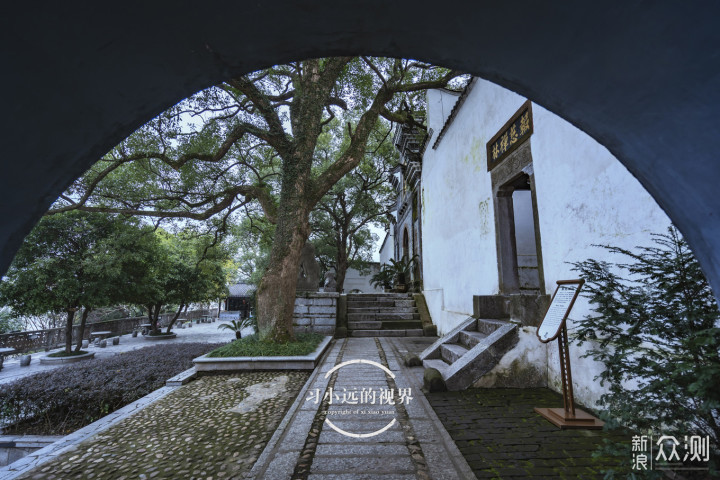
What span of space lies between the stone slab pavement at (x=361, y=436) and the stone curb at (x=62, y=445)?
2.03 meters

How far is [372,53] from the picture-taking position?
5.17 feet

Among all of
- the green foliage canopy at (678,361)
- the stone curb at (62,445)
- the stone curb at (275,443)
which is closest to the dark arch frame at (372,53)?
the green foliage canopy at (678,361)

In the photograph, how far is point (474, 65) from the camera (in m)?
1.51

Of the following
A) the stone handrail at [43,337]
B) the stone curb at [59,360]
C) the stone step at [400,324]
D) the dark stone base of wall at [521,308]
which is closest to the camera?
the dark stone base of wall at [521,308]

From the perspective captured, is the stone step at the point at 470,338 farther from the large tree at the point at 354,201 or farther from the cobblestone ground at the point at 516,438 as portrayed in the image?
the large tree at the point at 354,201

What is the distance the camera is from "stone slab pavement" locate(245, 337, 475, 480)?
8.54 feet

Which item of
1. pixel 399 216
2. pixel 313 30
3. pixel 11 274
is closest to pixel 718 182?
pixel 313 30

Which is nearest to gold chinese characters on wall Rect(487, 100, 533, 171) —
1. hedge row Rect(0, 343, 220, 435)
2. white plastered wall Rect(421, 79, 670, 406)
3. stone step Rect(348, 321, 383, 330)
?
white plastered wall Rect(421, 79, 670, 406)

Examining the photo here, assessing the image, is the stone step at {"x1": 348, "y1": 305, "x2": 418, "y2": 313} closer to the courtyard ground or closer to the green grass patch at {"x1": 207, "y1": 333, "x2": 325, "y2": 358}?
the green grass patch at {"x1": 207, "y1": 333, "x2": 325, "y2": 358}

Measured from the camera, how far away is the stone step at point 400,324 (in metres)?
10.1

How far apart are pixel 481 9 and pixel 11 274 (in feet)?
47.0

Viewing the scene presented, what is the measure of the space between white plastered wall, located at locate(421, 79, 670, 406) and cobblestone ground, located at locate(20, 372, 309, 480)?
355 cm

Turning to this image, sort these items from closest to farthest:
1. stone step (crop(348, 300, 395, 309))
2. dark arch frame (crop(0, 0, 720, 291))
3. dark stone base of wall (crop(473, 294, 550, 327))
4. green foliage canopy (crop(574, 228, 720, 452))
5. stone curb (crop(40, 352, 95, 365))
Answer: dark arch frame (crop(0, 0, 720, 291))
green foliage canopy (crop(574, 228, 720, 452))
dark stone base of wall (crop(473, 294, 550, 327))
stone curb (crop(40, 352, 95, 365))
stone step (crop(348, 300, 395, 309))

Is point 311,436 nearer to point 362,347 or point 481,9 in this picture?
point 481,9
